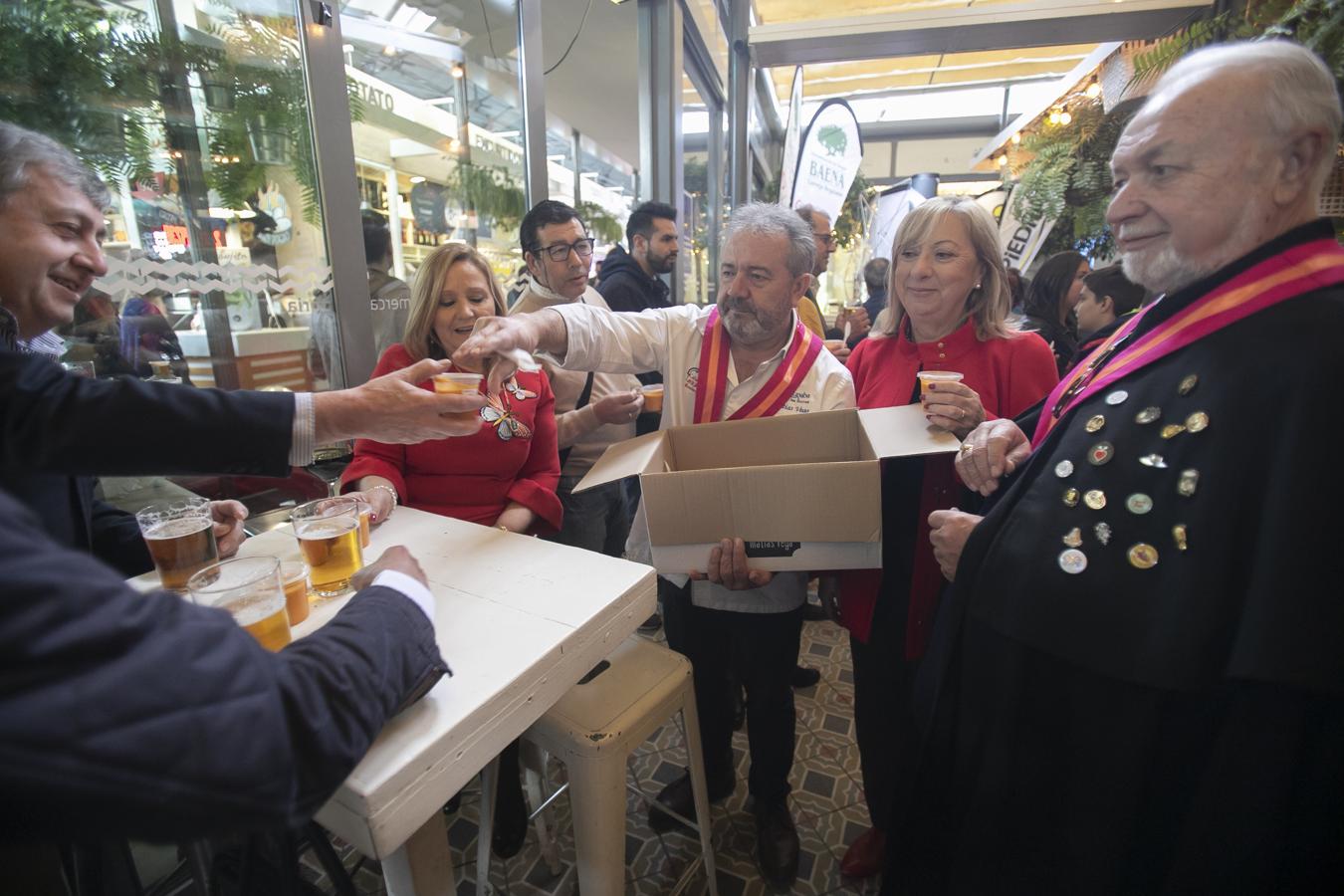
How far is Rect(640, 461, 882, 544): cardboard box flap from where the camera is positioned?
4.52ft

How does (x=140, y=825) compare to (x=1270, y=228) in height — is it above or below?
below

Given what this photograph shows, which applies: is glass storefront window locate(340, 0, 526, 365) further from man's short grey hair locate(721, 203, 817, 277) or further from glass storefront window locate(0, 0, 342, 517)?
man's short grey hair locate(721, 203, 817, 277)

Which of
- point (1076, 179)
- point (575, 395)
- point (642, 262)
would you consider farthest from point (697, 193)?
point (575, 395)

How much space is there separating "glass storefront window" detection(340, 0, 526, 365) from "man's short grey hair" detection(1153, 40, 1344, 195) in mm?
2598

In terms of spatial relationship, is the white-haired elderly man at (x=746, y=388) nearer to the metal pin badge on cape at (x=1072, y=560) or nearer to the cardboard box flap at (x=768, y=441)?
the cardboard box flap at (x=768, y=441)

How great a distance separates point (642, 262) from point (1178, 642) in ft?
10.2

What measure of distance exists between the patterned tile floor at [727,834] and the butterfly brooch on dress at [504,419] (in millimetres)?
1366

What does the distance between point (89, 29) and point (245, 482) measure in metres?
1.43

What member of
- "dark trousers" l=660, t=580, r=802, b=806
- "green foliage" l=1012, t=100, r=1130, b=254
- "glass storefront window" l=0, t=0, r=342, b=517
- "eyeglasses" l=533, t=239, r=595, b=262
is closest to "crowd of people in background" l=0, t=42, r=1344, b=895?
"dark trousers" l=660, t=580, r=802, b=806

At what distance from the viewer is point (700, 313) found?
2.06 m

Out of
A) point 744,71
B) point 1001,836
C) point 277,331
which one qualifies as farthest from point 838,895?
point 744,71

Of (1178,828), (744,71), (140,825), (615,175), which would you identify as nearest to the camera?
(140,825)

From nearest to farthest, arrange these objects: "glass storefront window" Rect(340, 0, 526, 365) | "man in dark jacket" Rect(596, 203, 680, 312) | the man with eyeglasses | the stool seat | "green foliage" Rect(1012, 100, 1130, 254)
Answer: the stool seat < the man with eyeglasses < "glass storefront window" Rect(340, 0, 526, 365) < "man in dark jacket" Rect(596, 203, 680, 312) < "green foliage" Rect(1012, 100, 1130, 254)

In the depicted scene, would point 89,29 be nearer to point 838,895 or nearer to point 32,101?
point 32,101
